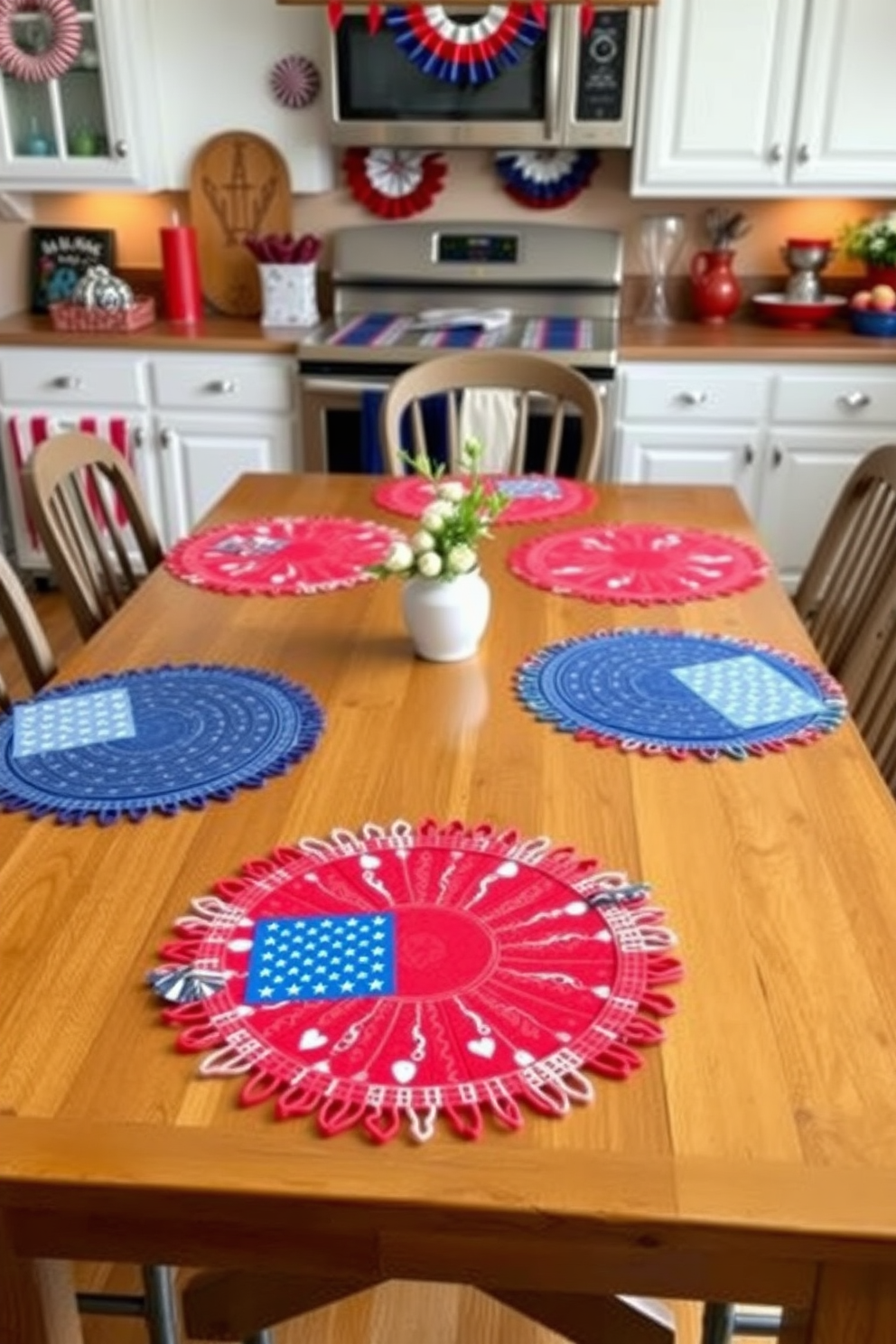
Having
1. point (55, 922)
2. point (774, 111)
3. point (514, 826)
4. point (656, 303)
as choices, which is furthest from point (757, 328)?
point (55, 922)

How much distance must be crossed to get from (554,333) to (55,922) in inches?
105

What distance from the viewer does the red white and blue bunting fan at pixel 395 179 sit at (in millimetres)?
3498

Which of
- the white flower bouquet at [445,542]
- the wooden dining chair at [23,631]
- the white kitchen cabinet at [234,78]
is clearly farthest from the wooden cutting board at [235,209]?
the white flower bouquet at [445,542]

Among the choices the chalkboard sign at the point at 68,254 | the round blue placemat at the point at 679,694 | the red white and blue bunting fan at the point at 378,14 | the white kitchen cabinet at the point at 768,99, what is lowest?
the round blue placemat at the point at 679,694

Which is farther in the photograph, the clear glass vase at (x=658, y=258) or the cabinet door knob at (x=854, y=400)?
the clear glass vase at (x=658, y=258)

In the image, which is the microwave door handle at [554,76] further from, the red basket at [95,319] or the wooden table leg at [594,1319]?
the wooden table leg at [594,1319]

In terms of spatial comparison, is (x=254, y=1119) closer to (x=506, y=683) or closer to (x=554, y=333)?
(x=506, y=683)

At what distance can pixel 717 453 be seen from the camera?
3.27 m

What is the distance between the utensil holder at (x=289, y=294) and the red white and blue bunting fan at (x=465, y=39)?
2.09 feet

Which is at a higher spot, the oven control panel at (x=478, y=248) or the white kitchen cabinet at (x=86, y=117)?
the white kitchen cabinet at (x=86, y=117)

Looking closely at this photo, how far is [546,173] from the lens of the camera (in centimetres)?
348

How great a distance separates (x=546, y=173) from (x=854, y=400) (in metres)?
1.12

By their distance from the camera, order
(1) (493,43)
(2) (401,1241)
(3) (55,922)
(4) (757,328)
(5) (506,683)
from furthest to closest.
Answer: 1. (4) (757,328)
2. (1) (493,43)
3. (5) (506,683)
4. (3) (55,922)
5. (2) (401,1241)

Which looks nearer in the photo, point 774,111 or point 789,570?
point 774,111
